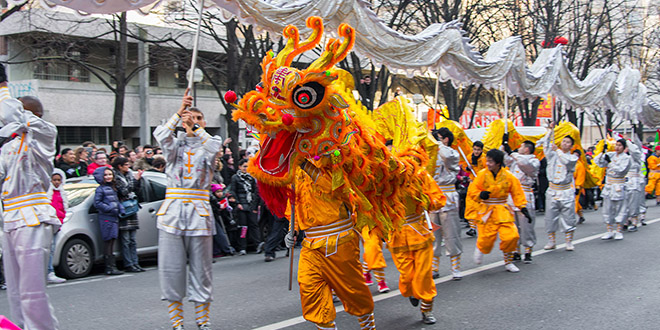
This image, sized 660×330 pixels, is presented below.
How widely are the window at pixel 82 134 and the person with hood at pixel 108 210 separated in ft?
56.2

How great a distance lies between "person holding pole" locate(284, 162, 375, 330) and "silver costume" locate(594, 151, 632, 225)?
8.11m

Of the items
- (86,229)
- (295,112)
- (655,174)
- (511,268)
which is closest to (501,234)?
(511,268)

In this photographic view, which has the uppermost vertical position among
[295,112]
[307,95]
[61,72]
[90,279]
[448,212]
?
[61,72]

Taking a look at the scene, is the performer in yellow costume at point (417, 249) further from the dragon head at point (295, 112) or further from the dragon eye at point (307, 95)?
the dragon eye at point (307, 95)

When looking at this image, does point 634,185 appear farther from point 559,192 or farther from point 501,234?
point 501,234

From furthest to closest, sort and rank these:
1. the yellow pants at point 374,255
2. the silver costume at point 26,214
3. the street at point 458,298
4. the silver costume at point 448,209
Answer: the silver costume at point 448,209 < the yellow pants at point 374,255 < the street at point 458,298 < the silver costume at point 26,214

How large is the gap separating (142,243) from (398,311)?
4792mm

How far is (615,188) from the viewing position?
11.5 metres

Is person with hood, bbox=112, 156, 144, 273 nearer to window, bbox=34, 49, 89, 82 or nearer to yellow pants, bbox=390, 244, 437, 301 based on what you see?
yellow pants, bbox=390, 244, 437, 301

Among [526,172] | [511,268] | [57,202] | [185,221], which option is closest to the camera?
[185,221]

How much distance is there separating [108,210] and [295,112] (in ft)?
17.1

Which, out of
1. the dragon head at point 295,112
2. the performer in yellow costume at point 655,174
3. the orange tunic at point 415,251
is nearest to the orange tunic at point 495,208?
the orange tunic at point 415,251

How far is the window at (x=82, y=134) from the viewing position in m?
24.8

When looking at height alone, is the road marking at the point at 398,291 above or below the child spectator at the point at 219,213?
below
